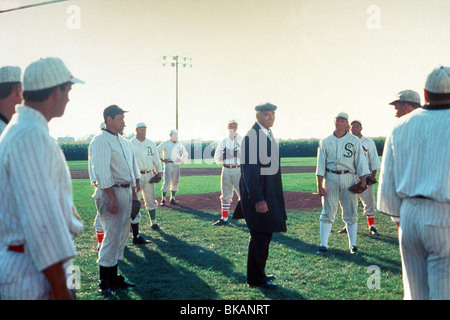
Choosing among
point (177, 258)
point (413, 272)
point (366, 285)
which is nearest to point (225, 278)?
point (177, 258)

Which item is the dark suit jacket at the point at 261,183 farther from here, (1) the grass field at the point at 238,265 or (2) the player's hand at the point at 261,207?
(1) the grass field at the point at 238,265

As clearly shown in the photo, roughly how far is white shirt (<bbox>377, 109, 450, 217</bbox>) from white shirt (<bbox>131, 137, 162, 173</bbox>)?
6.94 metres

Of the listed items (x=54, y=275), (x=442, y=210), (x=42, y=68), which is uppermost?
(x=42, y=68)

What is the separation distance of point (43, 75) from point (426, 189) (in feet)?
8.49

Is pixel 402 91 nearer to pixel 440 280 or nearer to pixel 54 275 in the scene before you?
pixel 440 280

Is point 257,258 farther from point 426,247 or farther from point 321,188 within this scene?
point 426,247

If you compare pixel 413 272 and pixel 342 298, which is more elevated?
pixel 413 272

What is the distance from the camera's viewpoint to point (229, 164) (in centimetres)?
959

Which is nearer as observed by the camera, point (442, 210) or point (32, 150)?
point (32, 150)

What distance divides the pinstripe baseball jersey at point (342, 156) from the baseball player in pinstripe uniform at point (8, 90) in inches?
202

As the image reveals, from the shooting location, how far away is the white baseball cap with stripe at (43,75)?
212cm

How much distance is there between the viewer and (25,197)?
1893mm

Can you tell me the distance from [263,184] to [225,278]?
149 centimetres

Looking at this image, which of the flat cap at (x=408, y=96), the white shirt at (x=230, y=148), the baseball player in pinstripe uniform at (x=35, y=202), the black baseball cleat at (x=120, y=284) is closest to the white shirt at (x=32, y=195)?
the baseball player in pinstripe uniform at (x=35, y=202)
